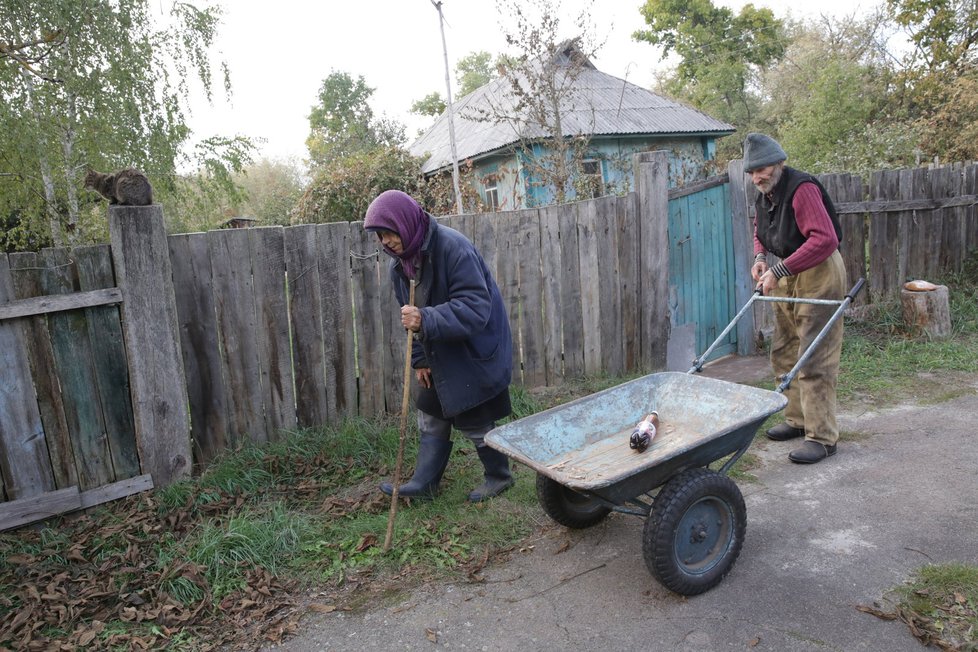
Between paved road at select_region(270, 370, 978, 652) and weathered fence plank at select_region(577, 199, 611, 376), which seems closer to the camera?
paved road at select_region(270, 370, 978, 652)

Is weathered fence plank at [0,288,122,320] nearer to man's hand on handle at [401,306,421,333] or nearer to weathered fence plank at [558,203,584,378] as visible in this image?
man's hand on handle at [401,306,421,333]

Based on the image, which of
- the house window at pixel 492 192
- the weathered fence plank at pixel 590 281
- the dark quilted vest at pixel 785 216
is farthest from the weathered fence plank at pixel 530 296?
the house window at pixel 492 192

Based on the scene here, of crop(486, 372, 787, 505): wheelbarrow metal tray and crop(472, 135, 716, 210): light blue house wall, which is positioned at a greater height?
crop(472, 135, 716, 210): light blue house wall

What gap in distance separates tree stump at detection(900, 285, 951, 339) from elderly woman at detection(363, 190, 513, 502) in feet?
17.2

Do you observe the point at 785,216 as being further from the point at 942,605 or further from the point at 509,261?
the point at 942,605

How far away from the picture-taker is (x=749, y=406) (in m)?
3.20

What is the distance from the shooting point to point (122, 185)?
365cm

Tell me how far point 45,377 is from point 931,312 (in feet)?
25.2

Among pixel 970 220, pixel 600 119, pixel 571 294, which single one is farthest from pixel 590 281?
pixel 600 119

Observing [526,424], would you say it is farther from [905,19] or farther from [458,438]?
[905,19]

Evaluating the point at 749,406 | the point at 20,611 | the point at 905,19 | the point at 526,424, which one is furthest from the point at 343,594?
the point at 905,19

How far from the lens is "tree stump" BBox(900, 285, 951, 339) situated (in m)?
6.59

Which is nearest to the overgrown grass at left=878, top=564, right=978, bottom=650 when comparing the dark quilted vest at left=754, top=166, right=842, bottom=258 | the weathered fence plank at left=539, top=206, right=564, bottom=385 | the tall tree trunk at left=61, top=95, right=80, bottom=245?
the dark quilted vest at left=754, top=166, right=842, bottom=258

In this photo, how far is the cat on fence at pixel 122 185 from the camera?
3.64m
